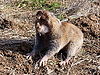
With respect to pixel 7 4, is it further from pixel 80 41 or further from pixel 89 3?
pixel 80 41

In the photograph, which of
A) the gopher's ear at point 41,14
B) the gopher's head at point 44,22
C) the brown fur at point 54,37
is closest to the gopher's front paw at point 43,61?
the brown fur at point 54,37

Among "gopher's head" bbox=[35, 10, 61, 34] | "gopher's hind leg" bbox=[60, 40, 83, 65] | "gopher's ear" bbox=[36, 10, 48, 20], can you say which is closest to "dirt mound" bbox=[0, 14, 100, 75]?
"gopher's hind leg" bbox=[60, 40, 83, 65]

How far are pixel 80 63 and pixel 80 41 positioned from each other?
45 centimetres

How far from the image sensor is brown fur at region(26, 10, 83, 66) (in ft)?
16.5

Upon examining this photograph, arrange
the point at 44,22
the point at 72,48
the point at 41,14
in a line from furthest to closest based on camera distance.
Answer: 1. the point at 72,48
2. the point at 44,22
3. the point at 41,14

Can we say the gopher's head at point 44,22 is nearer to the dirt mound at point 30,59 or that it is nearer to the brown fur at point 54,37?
the brown fur at point 54,37

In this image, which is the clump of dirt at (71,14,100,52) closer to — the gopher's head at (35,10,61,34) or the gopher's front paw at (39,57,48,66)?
the gopher's front paw at (39,57,48,66)

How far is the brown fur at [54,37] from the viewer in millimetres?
5043

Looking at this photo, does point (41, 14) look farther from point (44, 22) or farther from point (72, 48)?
point (72, 48)

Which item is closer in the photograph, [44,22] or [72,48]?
[44,22]

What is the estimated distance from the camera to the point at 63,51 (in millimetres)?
5902

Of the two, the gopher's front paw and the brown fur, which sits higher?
the brown fur

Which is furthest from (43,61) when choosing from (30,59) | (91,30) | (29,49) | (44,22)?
(91,30)

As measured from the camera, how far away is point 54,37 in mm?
5379
